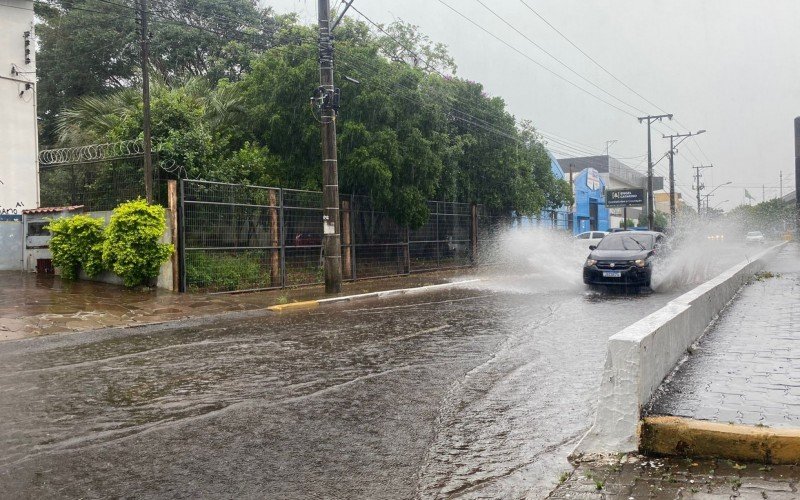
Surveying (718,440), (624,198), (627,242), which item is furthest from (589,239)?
(718,440)

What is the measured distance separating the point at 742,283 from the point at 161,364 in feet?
48.9

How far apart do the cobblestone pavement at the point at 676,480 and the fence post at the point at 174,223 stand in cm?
1305

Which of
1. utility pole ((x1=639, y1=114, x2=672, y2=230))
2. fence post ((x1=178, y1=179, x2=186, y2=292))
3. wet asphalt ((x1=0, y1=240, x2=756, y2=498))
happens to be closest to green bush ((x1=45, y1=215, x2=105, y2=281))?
fence post ((x1=178, y1=179, x2=186, y2=292))

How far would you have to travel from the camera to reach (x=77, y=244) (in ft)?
53.4

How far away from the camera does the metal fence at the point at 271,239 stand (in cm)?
1605

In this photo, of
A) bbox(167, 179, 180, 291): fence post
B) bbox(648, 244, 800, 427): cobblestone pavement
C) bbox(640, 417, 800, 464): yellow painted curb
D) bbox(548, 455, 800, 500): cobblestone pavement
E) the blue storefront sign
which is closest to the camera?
bbox(548, 455, 800, 500): cobblestone pavement

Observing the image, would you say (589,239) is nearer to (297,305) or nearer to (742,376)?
(297,305)

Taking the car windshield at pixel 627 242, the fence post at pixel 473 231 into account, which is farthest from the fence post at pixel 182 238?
the fence post at pixel 473 231

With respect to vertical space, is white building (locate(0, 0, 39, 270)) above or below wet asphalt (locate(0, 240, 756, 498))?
above

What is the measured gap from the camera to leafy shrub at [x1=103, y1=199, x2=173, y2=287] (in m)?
15.0

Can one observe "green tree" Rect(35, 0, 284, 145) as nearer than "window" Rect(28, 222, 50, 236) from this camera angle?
No

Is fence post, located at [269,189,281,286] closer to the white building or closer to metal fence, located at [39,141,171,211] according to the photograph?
metal fence, located at [39,141,171,211]

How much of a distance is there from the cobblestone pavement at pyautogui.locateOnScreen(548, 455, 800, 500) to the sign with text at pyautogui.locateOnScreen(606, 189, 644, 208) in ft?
182

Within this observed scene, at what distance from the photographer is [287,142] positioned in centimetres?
2131
